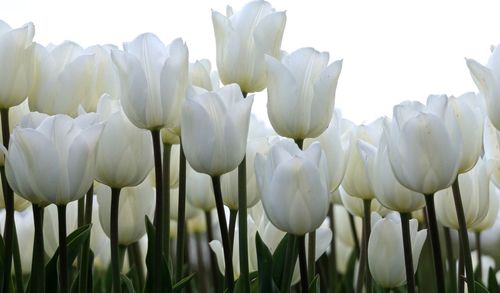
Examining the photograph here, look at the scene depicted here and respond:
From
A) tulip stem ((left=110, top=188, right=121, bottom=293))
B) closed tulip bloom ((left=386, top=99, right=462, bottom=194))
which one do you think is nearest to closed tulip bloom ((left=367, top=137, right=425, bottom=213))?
closed tulip bloom ((left=386, top=99, right=462, bottom=194))

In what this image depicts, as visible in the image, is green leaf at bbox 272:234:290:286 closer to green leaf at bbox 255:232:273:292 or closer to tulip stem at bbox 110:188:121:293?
green leaf at bbox 255:232:273:292

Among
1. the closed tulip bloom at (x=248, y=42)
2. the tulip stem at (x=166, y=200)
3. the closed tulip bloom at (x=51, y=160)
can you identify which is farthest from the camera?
the tulip stem at (x=166, y=200)

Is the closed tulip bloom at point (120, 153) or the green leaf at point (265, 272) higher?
the closed tulip bloom at point (120, 153)

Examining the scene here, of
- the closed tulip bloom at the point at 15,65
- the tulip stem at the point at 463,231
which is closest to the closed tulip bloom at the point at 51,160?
the closed tulip bloom at the point at 15,65

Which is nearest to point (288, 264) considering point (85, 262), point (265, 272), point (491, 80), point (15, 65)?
point (265, 272)

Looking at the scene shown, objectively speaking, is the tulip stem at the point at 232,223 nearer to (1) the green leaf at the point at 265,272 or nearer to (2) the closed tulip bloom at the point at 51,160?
(1) the green leaf at the point at 265,272

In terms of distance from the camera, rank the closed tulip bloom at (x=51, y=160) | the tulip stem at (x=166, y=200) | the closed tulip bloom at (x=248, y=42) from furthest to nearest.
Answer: the tulip stem at (x=166, y=200)
the closed tulip bloom at (x=248, y=42)
the closed tulip bloom at (x=51, y=160)
